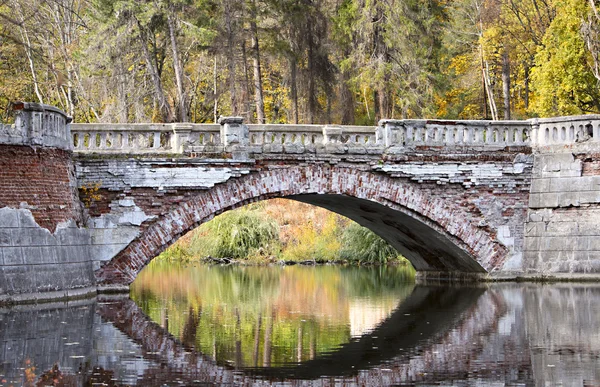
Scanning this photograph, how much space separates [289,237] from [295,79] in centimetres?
624

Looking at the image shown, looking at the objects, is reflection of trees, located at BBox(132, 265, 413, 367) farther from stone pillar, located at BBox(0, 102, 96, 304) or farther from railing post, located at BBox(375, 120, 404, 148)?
railing post, located at BBox(375, 120, 404, 148)

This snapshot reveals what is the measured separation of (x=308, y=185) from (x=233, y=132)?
1793mm

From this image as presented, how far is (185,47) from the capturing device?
3612cm

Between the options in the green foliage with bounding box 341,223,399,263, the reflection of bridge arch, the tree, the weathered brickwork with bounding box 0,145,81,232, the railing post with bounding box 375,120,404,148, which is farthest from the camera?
the green foliage with bounding box 341,223,399,263

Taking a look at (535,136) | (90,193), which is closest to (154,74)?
(90,193)

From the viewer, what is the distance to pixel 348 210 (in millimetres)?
23594

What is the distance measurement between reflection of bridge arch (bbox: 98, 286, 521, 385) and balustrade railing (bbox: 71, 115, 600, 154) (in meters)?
3.12

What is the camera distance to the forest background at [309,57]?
98.7 feet

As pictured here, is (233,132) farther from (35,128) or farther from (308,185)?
(35,128)

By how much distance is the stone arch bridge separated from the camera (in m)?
17.3

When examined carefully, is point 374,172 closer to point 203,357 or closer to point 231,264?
point 203,357

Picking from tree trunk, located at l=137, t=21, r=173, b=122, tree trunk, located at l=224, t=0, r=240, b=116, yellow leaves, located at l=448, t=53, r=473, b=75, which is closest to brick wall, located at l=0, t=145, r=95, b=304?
tree trunk, located at l=137, t=21, r=173, b=122

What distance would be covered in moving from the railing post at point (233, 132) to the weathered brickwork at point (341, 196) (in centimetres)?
42

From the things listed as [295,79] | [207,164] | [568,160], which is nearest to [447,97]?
[295,79]
